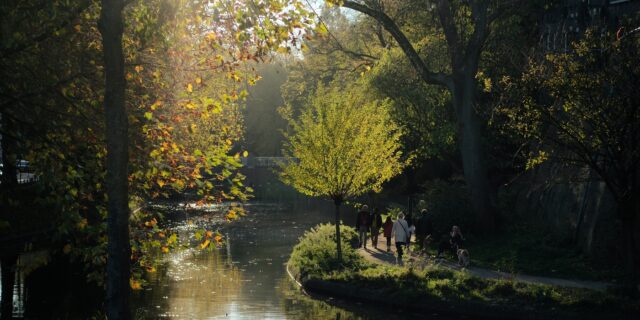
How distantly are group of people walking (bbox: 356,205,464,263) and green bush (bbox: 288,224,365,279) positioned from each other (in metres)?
0.97

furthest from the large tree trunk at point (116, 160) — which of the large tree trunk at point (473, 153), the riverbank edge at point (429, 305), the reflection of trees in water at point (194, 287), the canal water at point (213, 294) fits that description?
the large tree trunk at point (473, 153)

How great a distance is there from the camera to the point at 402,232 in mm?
24656

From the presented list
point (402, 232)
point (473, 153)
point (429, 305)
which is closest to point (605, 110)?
point (429, 305)

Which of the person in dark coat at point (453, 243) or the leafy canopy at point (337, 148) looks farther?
the person in dark coat at point (453, 243)

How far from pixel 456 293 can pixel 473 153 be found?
10.8 metres

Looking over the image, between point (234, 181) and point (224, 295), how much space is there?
11452mm

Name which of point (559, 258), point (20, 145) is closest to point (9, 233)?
point (559, 258)

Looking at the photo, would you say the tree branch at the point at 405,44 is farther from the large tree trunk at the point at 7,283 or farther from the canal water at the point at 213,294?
the large tree trunk at the point at 7,283

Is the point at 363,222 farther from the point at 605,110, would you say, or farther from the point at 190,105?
the point at 190,105

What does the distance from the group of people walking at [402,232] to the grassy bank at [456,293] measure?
1843 millimetres

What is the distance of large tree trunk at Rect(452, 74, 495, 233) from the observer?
92.8 ft

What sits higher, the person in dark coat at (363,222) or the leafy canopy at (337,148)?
the leafy canopy at (337,148)

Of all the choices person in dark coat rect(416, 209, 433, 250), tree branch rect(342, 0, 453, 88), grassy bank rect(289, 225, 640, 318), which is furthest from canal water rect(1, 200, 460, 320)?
tree branch rect(342, 0, 453, 88)

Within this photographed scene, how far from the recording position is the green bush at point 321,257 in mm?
22812
